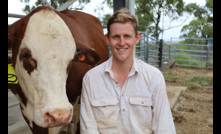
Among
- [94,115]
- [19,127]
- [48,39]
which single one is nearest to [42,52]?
[48,39]

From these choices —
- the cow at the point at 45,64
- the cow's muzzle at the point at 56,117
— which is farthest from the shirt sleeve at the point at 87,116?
the cow's muzzle at the point at 56,117

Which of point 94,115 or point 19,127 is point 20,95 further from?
point 19,127

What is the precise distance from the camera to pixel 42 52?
6.29 feet

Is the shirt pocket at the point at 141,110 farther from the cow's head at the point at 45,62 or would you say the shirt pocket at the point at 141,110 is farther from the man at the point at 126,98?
the cow's head at the point at 45,62

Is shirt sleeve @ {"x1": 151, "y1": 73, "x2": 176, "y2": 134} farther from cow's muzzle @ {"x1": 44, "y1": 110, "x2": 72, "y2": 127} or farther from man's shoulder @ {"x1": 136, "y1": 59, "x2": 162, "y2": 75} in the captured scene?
cow's muzzle @ {"x1": 44, "y1": 110, "x2": 72, "y2": 127}

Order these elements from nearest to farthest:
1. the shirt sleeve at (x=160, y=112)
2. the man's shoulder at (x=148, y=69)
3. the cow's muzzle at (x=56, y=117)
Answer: the cow's muzzle at (x=56, y=117) → the shirt sleeve at (x=160, y=112) → the man's shoulder at (x=148, y=69)

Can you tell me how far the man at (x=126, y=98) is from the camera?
194 centimetres

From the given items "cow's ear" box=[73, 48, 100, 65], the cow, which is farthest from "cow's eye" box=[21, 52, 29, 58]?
"cow's ear" box=[73, 48, 100, 65]

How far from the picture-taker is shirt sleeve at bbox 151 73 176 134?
189cm

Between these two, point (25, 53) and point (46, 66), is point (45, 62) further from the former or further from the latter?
point (25, 53)

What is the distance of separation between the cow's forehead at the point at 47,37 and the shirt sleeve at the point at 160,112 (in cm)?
79

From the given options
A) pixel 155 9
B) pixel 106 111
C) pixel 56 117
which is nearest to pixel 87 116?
pixel 106 111

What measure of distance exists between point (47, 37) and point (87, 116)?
73cm
